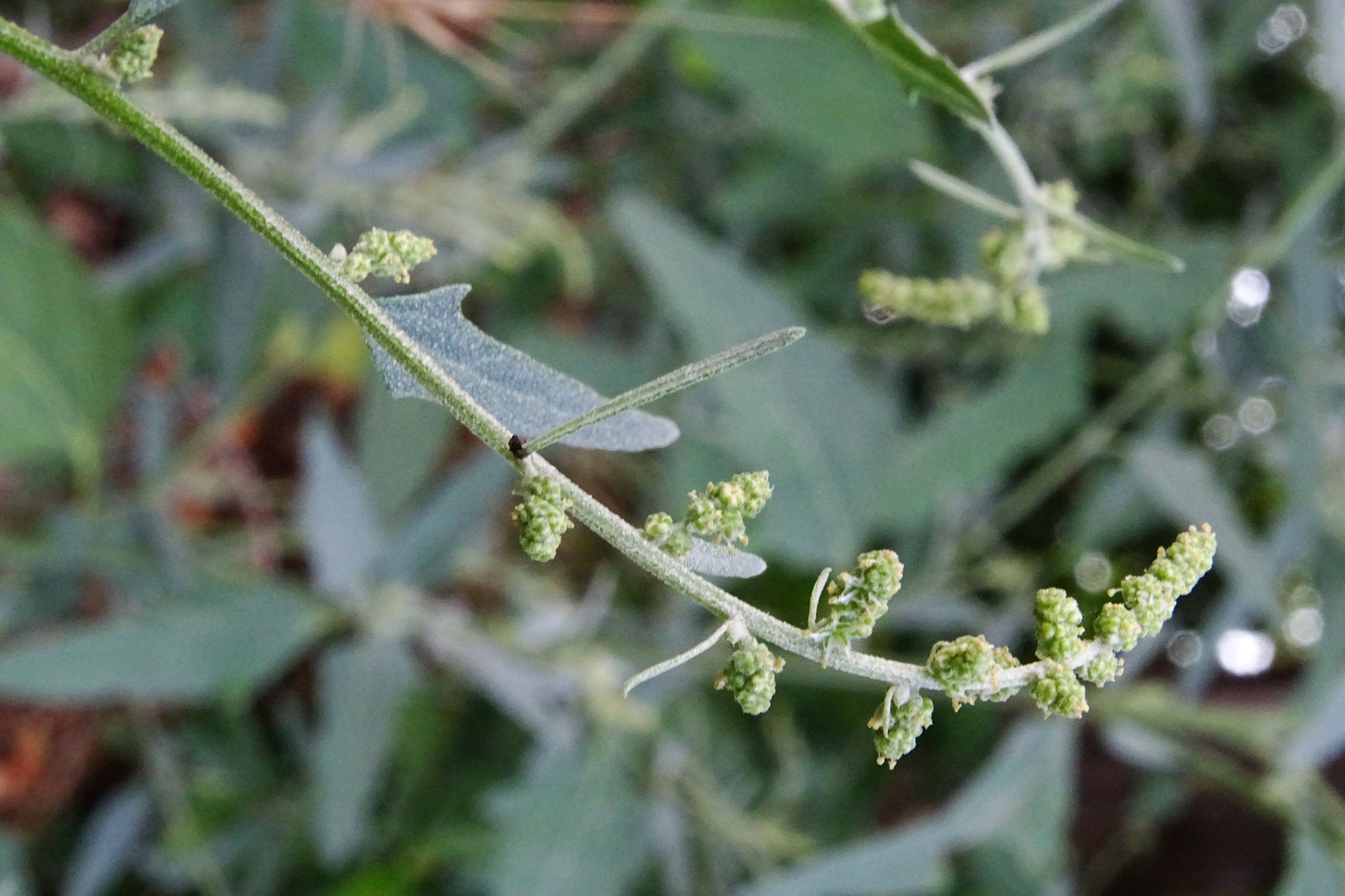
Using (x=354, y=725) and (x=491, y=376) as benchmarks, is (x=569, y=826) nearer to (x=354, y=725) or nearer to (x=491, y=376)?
(x=354, y=725)

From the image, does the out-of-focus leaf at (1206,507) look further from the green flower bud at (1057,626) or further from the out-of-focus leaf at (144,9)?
the out-of-focus leaf at (144,9)

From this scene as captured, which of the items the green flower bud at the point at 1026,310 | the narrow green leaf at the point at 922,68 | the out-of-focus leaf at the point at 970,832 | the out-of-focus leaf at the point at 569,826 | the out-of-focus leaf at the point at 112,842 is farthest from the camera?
the out-of-focus leaf at the point at 112,842

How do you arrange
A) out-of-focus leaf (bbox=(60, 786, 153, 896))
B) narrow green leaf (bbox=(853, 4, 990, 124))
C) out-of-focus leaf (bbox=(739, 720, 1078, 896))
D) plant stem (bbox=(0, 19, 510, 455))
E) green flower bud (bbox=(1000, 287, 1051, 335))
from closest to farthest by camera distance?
plant stem (bbox=(0, 19, 510, 455))
narrow green leaf (bbox=(853, 4, 990, 124))
green flower bud (bbox=(1000, 287, 1051, 335))
out-of-focus leaf (bbox=(739, 720, 1078, 896))
out-of-focus leaf (bbox=(60, 786, 153, 896))

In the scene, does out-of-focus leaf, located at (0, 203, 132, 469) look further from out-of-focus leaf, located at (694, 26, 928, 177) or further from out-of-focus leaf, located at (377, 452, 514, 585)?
out-of-focus leaf, located at (694, 26, 928, 177)

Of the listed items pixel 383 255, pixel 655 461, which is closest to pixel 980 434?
pixel 655 461

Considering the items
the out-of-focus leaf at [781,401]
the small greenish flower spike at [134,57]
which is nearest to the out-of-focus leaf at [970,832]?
the out-of-focus leaf at [781,401]

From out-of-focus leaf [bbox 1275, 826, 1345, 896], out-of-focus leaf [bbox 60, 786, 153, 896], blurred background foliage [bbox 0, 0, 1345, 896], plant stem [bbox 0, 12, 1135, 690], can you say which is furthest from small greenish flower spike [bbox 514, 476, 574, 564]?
out-of-focus leaf [bbox 60, 786, 153, 896]

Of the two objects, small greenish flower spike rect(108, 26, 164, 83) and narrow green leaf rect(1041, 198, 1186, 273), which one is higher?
small greenish flower spike rect(108, 26, 164, 83)

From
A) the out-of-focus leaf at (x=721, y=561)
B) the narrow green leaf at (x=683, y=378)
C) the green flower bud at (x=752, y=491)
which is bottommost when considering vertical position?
the out-of-focus leaf at (x=721, y=561)
